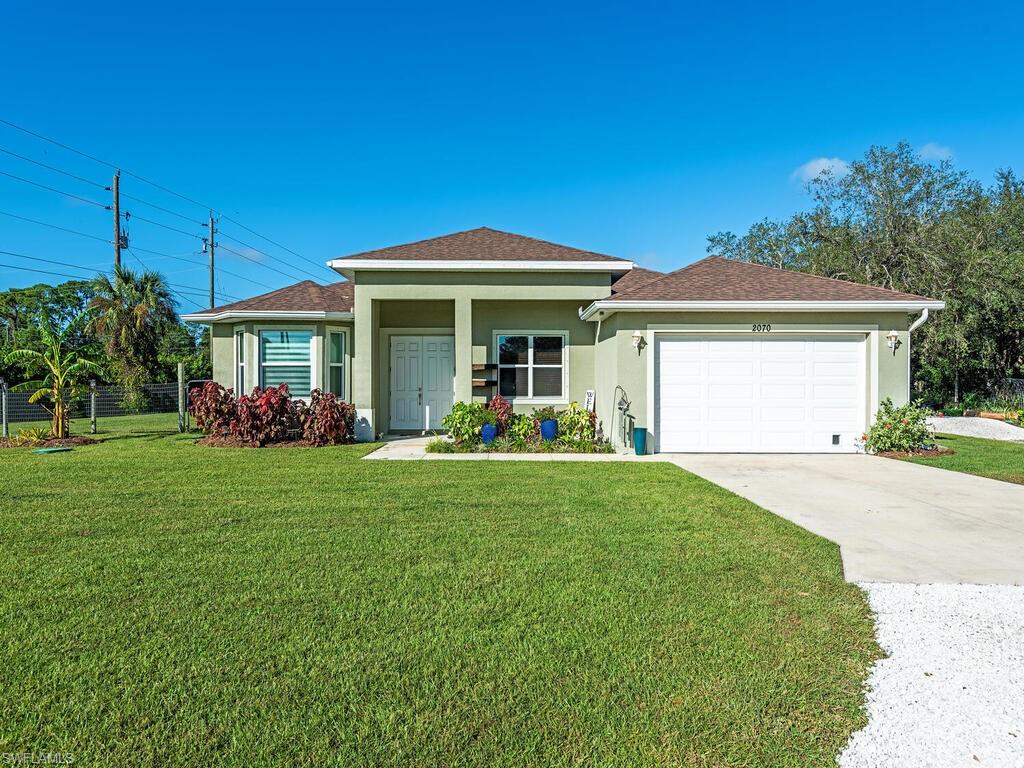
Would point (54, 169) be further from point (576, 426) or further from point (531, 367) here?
point (576, 426)

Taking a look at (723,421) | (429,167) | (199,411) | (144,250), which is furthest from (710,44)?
(144,250)

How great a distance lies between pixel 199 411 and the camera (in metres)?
12.9

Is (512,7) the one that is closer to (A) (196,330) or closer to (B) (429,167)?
(B) (429,167)

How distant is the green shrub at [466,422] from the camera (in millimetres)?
11812

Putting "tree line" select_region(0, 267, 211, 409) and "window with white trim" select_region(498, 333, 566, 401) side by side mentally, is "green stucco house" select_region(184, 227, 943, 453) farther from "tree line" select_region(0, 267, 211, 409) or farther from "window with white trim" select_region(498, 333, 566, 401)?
"tree line" select_region(0, 267, 211, 409)

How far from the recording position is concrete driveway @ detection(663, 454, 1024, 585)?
4676mm

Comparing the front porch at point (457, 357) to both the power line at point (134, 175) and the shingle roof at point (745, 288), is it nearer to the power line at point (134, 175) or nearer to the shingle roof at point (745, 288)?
the shingle roof at point (745, 288)

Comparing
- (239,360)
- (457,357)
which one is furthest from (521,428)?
(239,360)

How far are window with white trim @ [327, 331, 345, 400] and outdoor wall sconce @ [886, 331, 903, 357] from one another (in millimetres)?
11893

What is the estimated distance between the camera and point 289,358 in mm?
14062

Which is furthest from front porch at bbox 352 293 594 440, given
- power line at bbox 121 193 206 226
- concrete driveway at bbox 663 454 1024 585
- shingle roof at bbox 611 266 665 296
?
power line at bbox 121 193 206 226

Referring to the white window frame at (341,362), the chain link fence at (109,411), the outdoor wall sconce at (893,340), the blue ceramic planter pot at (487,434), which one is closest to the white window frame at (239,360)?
the chain link fence at (109,411)

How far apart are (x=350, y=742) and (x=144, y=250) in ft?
111

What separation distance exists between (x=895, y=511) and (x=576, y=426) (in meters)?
6.44
